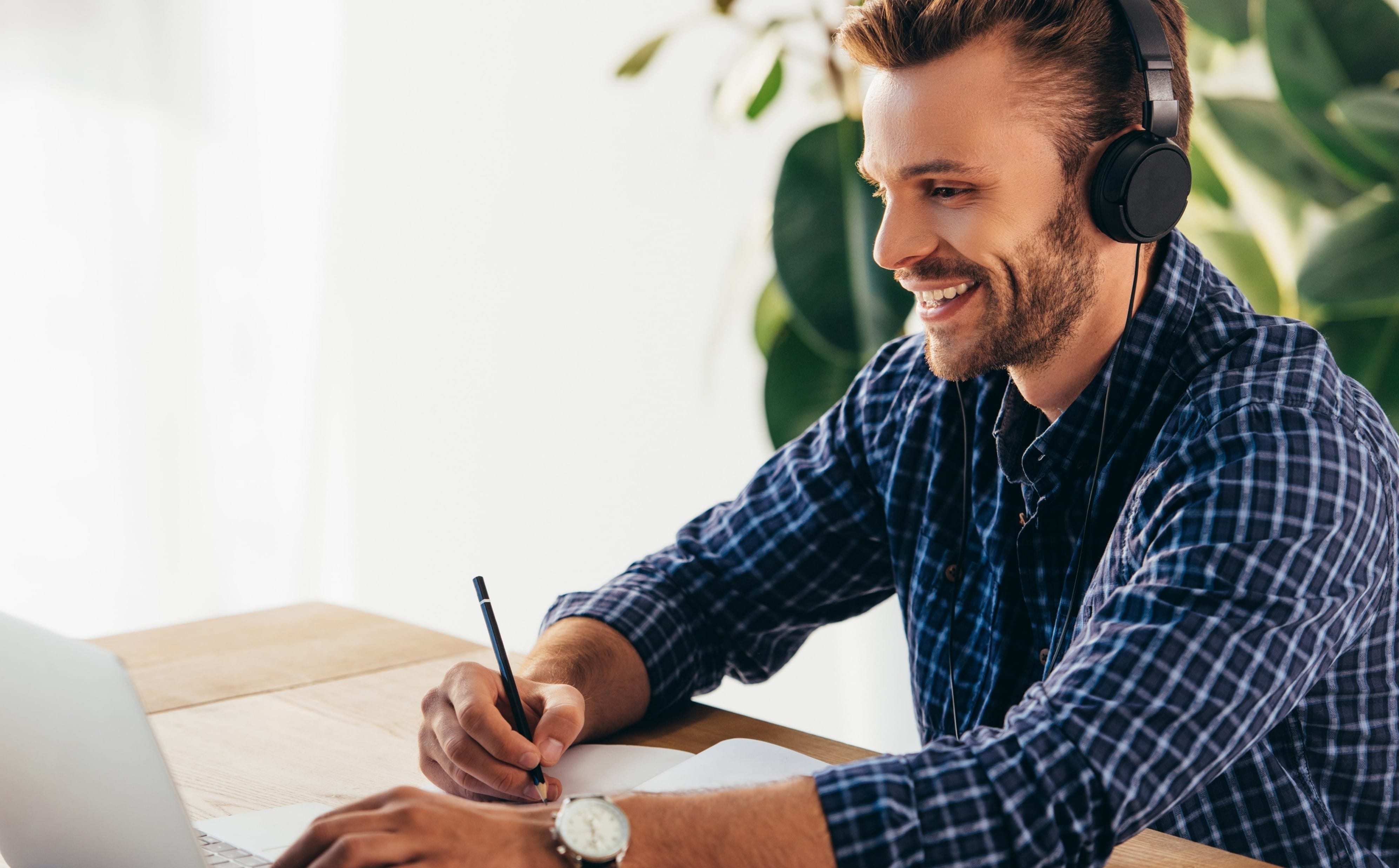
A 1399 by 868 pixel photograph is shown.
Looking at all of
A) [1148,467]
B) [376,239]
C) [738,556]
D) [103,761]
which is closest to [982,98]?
[1148,467]

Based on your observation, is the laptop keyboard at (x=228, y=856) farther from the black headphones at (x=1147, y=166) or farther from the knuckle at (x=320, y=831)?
the black headphones at (x=1147, y=166)

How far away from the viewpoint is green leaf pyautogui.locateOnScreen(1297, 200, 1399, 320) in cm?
159

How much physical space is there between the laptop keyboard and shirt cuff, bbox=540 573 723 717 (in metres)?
0.36

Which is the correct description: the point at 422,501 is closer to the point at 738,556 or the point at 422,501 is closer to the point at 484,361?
the point at 484,361

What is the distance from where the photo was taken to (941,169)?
95cm

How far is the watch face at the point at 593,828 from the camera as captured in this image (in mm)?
635

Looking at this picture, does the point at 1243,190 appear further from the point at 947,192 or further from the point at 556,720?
the point at 556,720

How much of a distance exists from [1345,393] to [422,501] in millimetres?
2212

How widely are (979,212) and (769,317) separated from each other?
1029 mm

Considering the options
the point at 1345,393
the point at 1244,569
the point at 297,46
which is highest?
the point at 297,46

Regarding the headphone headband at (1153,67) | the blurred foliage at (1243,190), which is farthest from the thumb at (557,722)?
the blurred foliage at (1243,190)

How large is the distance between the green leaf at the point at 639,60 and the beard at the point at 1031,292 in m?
1.14

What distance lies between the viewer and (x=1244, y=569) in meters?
0.74

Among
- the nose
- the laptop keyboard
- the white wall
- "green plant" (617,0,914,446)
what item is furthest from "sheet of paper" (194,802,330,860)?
the white wall
